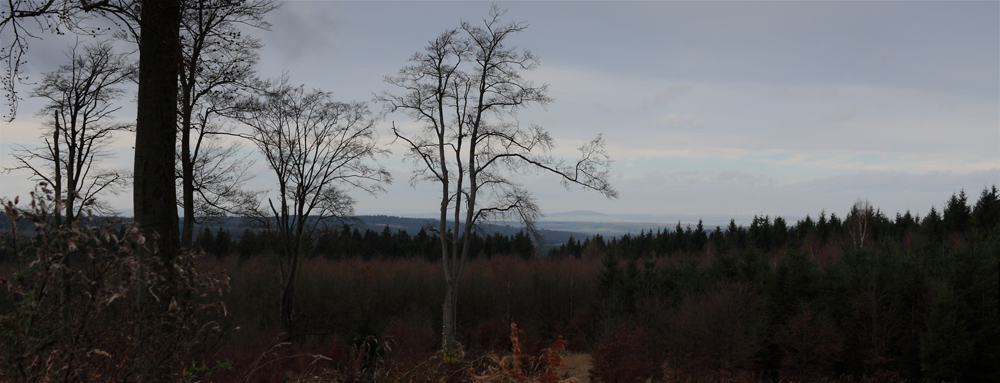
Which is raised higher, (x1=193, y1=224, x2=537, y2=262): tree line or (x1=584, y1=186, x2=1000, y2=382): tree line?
(x1=193, y1=224, x2=537, y2=262): tree line

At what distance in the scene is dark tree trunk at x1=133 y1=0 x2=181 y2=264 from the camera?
15.8ft

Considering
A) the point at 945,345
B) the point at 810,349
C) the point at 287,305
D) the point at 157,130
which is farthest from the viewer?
the point at 810,349

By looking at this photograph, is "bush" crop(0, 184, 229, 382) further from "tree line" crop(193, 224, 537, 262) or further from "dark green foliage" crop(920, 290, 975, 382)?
"tree line" crop(193, 224, 537, 262)


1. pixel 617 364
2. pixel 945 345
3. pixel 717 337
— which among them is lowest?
pixel 945 345

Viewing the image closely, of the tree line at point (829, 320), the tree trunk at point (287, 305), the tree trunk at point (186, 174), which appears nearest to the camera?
the tree trunk at point (186, 174)

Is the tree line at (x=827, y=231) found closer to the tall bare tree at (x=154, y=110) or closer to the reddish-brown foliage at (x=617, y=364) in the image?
the reddish-brown foliage at (x=617, y=364)

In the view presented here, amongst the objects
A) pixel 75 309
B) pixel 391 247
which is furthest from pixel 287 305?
pixel 391 247

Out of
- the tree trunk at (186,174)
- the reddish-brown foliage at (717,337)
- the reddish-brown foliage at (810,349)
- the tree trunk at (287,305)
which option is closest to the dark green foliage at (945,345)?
the reddish-brown foliage at (810,349)

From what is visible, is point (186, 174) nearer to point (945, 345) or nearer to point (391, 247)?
point (945, 345)

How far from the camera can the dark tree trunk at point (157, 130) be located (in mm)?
4812

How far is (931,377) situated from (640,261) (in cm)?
4463

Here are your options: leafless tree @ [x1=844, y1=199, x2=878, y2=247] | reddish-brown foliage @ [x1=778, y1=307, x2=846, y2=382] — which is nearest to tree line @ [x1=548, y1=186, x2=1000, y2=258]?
leafless tree @ [x1=844, y1=199, x2=878, y2=247]

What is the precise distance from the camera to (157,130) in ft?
A: 16.0

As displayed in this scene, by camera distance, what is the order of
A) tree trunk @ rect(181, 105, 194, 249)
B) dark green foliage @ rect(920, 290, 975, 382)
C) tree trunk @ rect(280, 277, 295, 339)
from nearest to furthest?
tree trunk @ rect(181, 105, 194, 249) → tree trunk @ rect(280, 277, 295, 339) → dark green foliage @ rect(920, 290, 975, 382)
